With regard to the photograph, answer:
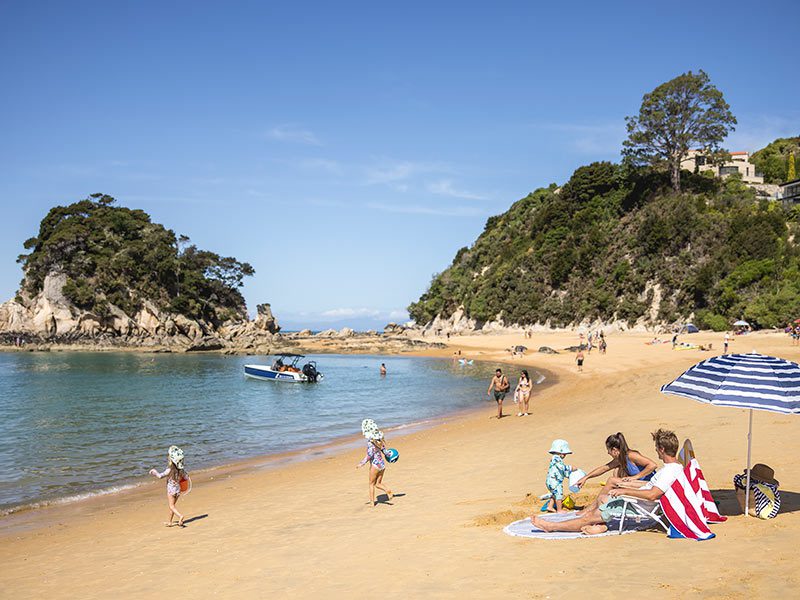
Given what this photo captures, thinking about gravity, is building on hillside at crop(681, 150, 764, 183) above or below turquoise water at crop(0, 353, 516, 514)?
above

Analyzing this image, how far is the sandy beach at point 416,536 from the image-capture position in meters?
5.81

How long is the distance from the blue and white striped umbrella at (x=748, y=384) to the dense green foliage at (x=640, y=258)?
42.4 m

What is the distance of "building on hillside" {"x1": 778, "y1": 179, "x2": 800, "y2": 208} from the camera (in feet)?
213

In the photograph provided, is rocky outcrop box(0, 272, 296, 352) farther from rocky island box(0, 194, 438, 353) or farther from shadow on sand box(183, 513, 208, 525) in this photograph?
shadow on sand box(183, 513, 208, 525)

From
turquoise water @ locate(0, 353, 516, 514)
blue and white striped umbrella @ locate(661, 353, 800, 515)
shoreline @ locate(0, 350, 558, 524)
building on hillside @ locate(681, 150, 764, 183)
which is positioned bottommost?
turquoise water @ locate(0, 353, 516, 514)

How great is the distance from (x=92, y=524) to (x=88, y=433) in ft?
37.1

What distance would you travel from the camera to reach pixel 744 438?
40.1ft

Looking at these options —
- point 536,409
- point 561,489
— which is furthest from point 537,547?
point 536,409

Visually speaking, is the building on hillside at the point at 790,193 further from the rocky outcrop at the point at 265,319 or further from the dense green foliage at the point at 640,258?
the rocky outcrop at the point at 265,319

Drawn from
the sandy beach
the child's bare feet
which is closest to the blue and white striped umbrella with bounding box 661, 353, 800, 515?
the sandy beach

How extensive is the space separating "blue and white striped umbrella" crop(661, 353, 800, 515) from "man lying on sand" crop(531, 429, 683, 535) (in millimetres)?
651

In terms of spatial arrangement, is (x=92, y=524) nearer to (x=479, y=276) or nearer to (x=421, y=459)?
(x=421, y=459)

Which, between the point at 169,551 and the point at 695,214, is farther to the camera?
the point at 695,214

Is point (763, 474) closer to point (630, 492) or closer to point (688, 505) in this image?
point (688, 505)
